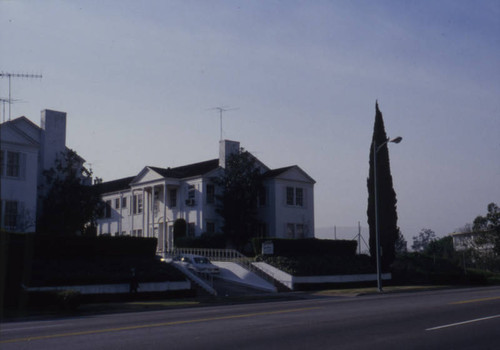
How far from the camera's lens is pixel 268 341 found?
1232 cm

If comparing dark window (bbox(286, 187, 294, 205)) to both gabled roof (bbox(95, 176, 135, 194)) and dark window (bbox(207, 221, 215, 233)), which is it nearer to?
dark window (bbox(207, 221, 215, 233))

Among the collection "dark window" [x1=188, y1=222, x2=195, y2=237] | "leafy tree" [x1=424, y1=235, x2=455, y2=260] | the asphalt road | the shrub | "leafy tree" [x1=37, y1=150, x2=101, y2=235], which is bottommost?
the asphalt road

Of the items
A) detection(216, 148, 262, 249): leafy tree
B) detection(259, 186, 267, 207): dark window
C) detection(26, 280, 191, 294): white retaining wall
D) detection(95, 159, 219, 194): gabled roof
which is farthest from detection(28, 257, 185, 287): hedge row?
detection(259, 186, 267, 207): dark window

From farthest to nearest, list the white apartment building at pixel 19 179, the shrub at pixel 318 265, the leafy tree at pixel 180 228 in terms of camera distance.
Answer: the leafy tree at pixel 180 228 → the shrub at pixel 318 265 → the white apartment building at pixel 19 179

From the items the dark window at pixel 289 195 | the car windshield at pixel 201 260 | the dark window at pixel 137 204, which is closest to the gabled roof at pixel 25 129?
the car windshield at pixel 201 260

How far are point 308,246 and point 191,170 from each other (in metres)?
13.6

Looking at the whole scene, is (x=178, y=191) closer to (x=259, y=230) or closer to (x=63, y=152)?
(x=259, y=230)

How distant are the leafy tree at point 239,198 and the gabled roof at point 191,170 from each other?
Result: 1996 millimetres

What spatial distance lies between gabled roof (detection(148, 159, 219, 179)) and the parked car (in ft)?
37.3

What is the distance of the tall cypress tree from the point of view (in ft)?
159

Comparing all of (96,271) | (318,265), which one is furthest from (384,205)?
(96,271)

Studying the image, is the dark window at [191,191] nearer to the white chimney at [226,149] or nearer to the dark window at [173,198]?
the dark window at [173,198]

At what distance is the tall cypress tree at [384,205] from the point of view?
48312mm

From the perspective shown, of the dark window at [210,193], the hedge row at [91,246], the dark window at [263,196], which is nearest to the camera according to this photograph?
the hedge row at [91,246]
